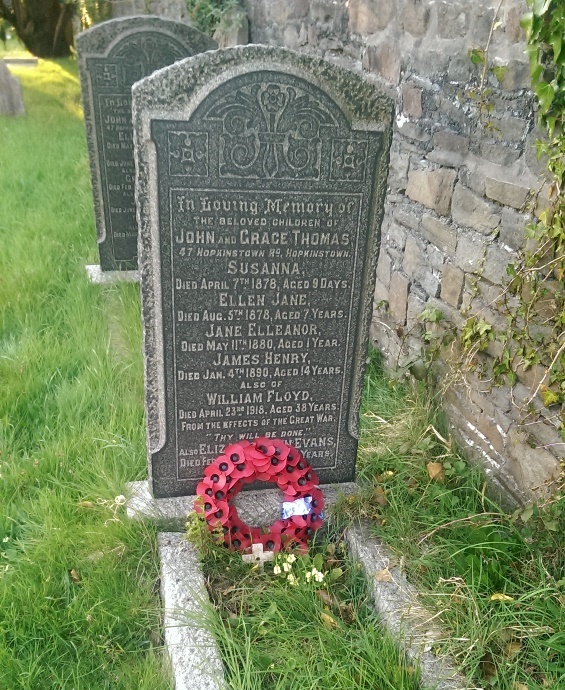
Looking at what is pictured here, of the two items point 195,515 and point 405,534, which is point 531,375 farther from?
point 195,515

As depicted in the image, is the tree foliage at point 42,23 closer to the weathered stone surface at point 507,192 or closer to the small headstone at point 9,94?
the small headstone at point 9,94

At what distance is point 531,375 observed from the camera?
231 cm

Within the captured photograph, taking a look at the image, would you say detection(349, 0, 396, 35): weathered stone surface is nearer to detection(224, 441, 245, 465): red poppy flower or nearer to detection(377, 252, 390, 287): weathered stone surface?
detection(377, 252, 390, 287): weathered stone surface

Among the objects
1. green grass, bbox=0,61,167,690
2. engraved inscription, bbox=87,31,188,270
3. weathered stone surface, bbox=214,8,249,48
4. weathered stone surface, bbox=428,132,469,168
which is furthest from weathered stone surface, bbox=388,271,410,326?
weathered stone surface, bbox=214,8,249,48

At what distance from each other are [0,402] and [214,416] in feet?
4.09

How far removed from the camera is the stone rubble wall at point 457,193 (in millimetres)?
2311

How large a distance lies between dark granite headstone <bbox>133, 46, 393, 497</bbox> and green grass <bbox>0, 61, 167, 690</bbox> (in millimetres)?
332

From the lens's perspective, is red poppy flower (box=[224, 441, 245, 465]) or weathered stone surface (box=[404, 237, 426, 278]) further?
weathered stone surface (box=[404, 237, 426, 278])

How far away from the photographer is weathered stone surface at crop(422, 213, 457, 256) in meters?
2.83

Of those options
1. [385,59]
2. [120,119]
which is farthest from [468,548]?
[120,119]

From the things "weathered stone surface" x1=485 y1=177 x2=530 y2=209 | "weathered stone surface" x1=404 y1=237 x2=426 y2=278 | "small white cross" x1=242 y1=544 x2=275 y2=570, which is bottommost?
"small white cross" x1=242 y1=544 x2=275 y2=570

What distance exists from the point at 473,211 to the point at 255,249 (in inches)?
39.2

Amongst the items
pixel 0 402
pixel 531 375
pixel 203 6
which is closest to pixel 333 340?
pixel 531 375

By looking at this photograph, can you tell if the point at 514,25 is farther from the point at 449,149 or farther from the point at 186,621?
the point at 186,621
